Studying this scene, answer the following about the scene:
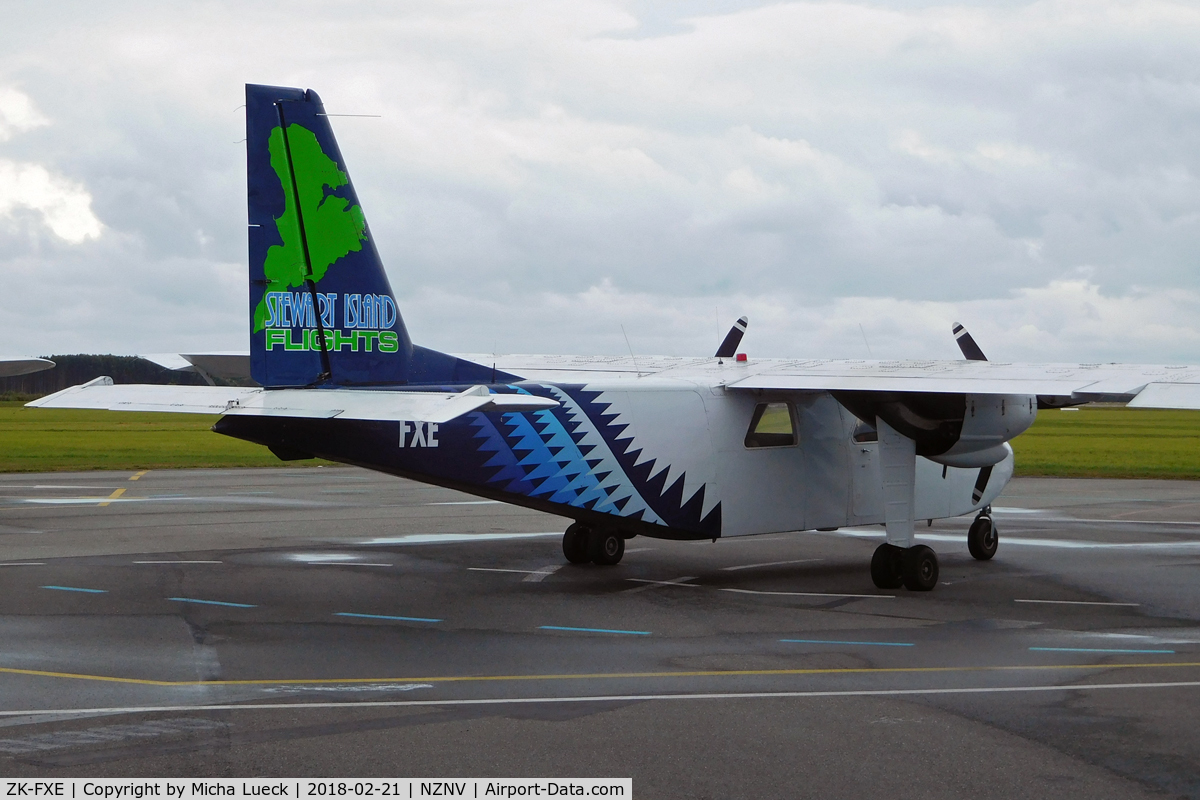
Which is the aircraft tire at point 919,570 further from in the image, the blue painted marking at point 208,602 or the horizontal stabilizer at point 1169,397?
the blue painted marking at point 208,602

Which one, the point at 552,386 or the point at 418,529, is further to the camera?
the point at 418,529

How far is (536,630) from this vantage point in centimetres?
1248

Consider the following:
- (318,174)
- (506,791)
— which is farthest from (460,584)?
(506,791)

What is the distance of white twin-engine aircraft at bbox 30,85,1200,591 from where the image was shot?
13.4 metres

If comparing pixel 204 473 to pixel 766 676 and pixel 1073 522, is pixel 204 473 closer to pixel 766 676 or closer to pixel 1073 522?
pixel 1073 522

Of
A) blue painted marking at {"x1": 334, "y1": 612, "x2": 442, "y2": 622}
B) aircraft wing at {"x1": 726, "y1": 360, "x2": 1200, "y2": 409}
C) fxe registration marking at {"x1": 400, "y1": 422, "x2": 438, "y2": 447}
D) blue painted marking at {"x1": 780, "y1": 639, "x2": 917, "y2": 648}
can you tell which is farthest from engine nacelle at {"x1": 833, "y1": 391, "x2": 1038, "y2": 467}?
blue painted marking at {"x1": 334, "y1": 612, "x2": 442, "y2": 622}

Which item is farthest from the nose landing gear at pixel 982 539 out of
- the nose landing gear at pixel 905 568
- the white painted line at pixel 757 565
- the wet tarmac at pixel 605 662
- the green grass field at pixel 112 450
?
the green grass field at pixel 112 450

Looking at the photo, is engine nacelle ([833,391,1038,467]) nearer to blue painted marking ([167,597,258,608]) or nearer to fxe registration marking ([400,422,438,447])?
fxe registration marking ([400,422,438,447])

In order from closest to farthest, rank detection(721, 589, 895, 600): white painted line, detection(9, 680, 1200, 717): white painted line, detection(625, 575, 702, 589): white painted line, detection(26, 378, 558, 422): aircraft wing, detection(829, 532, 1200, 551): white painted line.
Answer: detection(9, 680, 1200, 717): white painted line, detection(26, 378, 558, 422): aircraft wing, detection(721, 589, 895, 600): white painted line, detection(625, 575, 702, 589): white painted line, detection(829, 532, 1200, 551): white painted line

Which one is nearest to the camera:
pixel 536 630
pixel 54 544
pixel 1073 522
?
pixel 536 630

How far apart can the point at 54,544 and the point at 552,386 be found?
9.56m

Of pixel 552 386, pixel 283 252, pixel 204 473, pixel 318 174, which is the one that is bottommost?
pixel 204 473
